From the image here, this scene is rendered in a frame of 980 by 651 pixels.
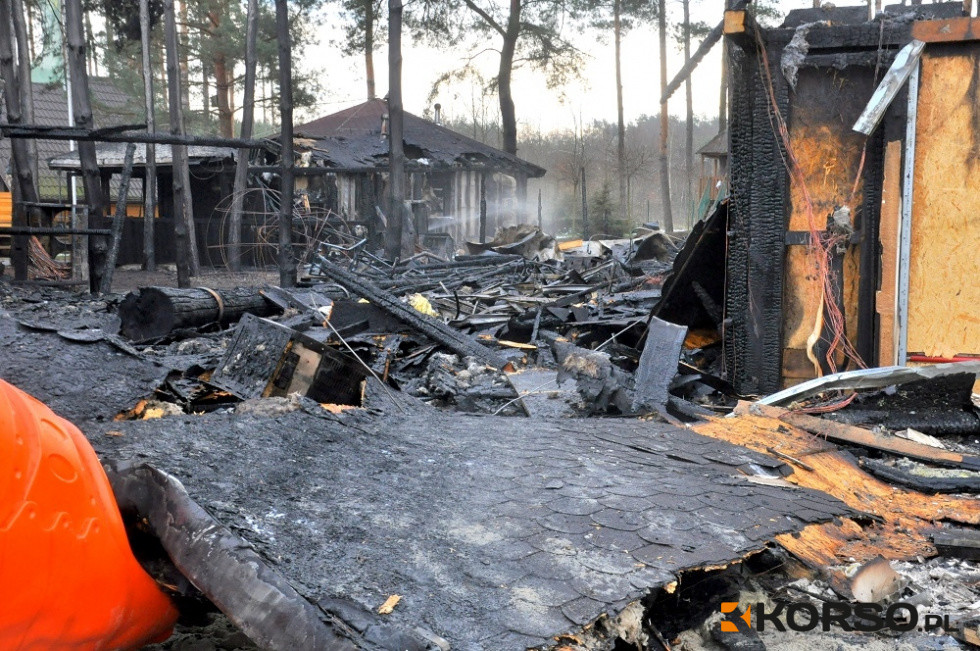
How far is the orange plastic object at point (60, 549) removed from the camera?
69.3 inches

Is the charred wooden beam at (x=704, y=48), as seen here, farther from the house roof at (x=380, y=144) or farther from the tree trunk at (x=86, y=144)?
the house roof at (x=380, y=144)

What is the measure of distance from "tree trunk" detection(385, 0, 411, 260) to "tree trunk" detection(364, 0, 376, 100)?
463 inches

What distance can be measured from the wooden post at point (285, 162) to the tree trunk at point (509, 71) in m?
16.8

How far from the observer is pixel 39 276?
1448 centimetres

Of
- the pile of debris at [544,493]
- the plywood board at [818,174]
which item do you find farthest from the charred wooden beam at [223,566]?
the plywood board at [818,174]

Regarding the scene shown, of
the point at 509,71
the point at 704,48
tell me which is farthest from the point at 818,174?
the point at 509,71

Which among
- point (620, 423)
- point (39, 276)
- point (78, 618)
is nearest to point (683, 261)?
point (620, 423)

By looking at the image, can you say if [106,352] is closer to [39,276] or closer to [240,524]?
[240,524]

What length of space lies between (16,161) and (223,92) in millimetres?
14633

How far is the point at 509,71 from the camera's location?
2997 centimetres

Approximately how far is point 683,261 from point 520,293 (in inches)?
181

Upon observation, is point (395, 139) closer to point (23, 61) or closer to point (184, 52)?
point (23, 61)

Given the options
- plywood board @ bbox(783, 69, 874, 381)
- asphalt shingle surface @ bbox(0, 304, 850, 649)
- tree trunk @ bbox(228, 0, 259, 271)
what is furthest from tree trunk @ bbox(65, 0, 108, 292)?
plywood board @ bbox(783, 69, 874, 381)

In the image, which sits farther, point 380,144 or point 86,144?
point 380,144
